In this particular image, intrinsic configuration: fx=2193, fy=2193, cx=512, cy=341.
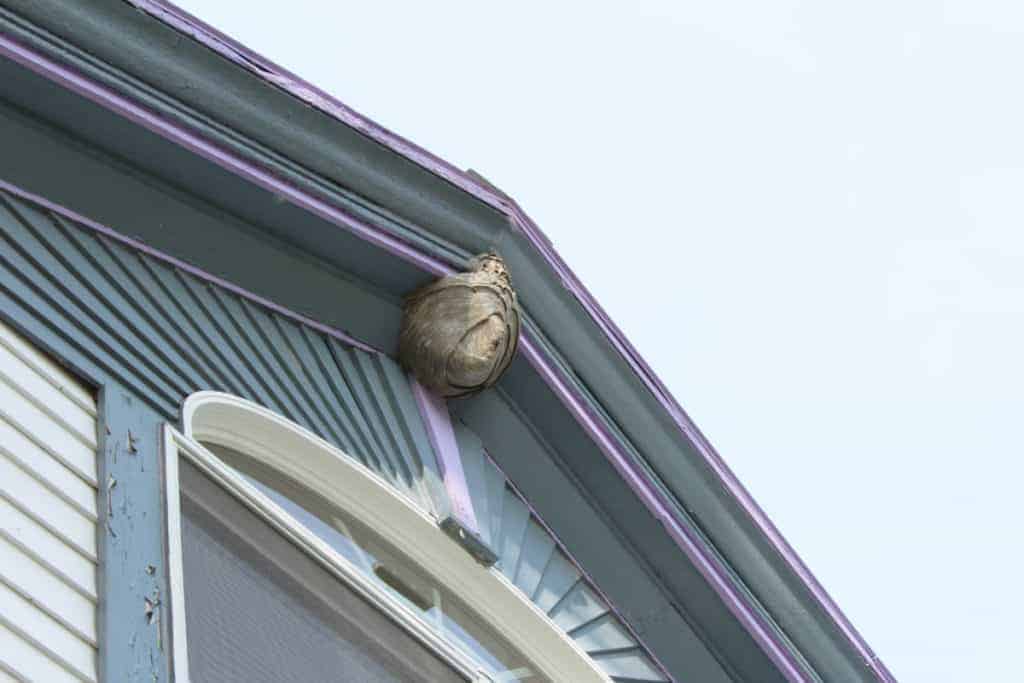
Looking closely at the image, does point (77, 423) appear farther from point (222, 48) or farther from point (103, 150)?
point (222, 48)

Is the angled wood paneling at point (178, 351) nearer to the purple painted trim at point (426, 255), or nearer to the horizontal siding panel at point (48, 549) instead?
the horizontal siding panel at point (48, 549)

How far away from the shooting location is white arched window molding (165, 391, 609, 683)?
5.91 metres

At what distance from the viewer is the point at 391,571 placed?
7.04 metres

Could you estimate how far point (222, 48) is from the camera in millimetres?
6984

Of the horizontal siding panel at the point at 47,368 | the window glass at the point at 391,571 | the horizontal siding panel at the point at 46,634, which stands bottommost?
the horizontal siding panel at the point at 46,634

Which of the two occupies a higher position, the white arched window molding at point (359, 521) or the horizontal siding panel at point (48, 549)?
the white arched window molding at point (359, 521)

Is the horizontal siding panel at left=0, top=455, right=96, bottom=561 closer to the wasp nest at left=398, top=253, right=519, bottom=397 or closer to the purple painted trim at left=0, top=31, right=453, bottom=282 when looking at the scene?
the purple painted trim at left=0, top=31, right=453, bottom=282

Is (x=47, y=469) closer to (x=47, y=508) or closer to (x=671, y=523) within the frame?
(x=47, y=508)

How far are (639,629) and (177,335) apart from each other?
264 centimetres

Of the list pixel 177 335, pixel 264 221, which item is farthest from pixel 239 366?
pixel 264 221

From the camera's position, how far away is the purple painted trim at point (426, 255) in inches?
264

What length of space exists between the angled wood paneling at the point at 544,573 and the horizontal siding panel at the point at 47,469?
2375 mm

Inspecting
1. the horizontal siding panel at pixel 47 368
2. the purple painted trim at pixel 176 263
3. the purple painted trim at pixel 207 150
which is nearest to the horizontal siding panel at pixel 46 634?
the horizontal siding panel at pixel 47 368

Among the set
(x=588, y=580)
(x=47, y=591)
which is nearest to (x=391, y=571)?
(x=588, y=580)
